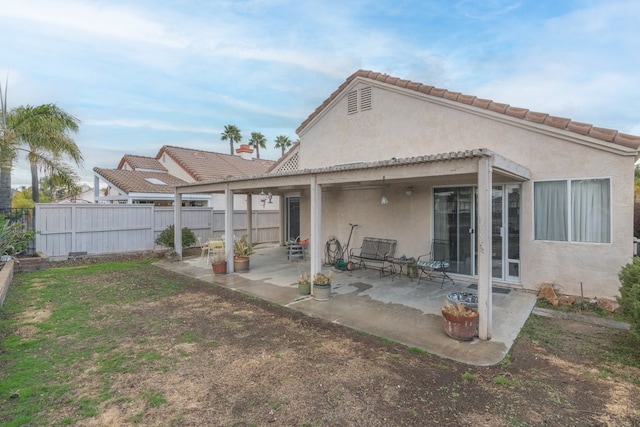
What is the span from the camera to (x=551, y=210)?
6.82 m

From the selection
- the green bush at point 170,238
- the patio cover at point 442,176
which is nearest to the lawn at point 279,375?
the patio cover at point 442,176


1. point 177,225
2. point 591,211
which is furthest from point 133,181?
point 591,211

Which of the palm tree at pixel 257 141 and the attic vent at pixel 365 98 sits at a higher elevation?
the palm tree at pixel 257 141

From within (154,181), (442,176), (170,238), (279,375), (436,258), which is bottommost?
(279,375)

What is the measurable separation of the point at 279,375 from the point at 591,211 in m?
6.88

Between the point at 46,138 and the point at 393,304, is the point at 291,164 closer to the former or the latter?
the point at 393,304

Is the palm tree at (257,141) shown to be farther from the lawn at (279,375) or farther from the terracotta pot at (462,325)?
the terracotta pot at (462,325)

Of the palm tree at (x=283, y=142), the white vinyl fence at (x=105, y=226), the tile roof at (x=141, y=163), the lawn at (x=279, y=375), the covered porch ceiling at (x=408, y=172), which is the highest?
the palm tree at (x=283, y=142)

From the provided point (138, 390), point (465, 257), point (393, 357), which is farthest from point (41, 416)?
point (465, 257)

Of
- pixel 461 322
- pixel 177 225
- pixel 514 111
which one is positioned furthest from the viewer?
pixel 177 225

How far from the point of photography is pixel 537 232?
700 cm

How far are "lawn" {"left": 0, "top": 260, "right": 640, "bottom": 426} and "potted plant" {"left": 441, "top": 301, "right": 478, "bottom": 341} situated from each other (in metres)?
0.59

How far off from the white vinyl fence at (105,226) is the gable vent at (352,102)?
8.71m

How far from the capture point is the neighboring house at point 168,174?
1652cm
